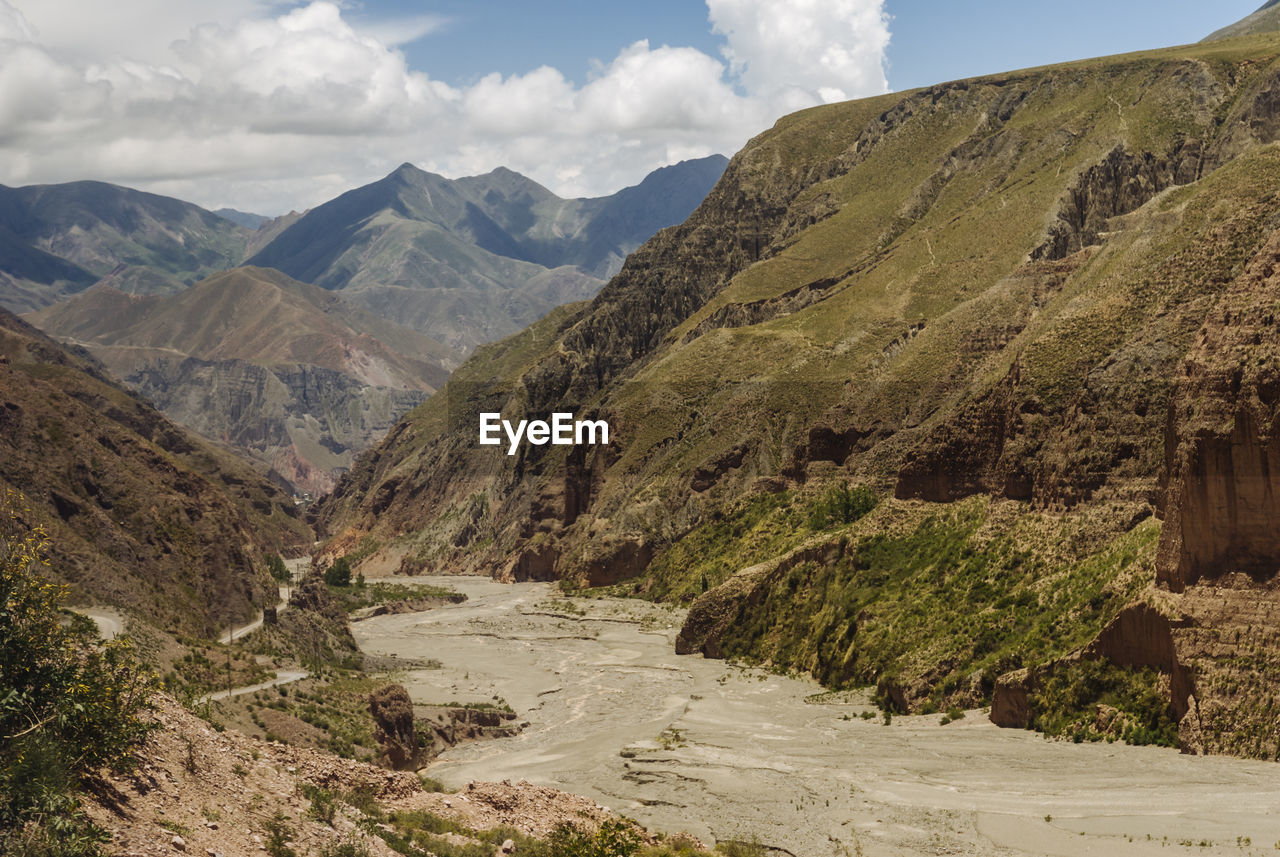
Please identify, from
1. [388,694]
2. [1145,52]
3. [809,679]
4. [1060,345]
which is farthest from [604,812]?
[1145,52]

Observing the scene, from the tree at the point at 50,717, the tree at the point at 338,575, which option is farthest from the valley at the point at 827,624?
the tree at the point at 338,575

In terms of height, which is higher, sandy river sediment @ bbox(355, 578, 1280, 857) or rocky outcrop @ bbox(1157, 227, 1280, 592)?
rocky outcrop @ bbox(1157, 227, 1280, 592)

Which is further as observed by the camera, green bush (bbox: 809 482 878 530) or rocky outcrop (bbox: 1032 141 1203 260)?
rocky outcrop (bbox: 1032 141 1203 260)

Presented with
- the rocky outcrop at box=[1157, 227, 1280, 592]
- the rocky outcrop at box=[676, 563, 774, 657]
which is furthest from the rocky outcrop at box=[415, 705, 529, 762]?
the rocky outcrop at box=[1157, 227, 1280, 592]

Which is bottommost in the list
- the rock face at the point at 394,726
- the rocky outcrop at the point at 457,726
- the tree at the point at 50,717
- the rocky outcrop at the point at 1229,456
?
the rocky outcrop at the point at 457,726

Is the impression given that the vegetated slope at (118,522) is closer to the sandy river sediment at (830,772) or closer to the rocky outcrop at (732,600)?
the sandy river sediment at (830,772)

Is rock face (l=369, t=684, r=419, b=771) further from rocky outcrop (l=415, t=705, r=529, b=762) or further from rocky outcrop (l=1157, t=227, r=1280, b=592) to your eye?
rocky outcrop (l=1157, t=227, r=1280, b=592)
